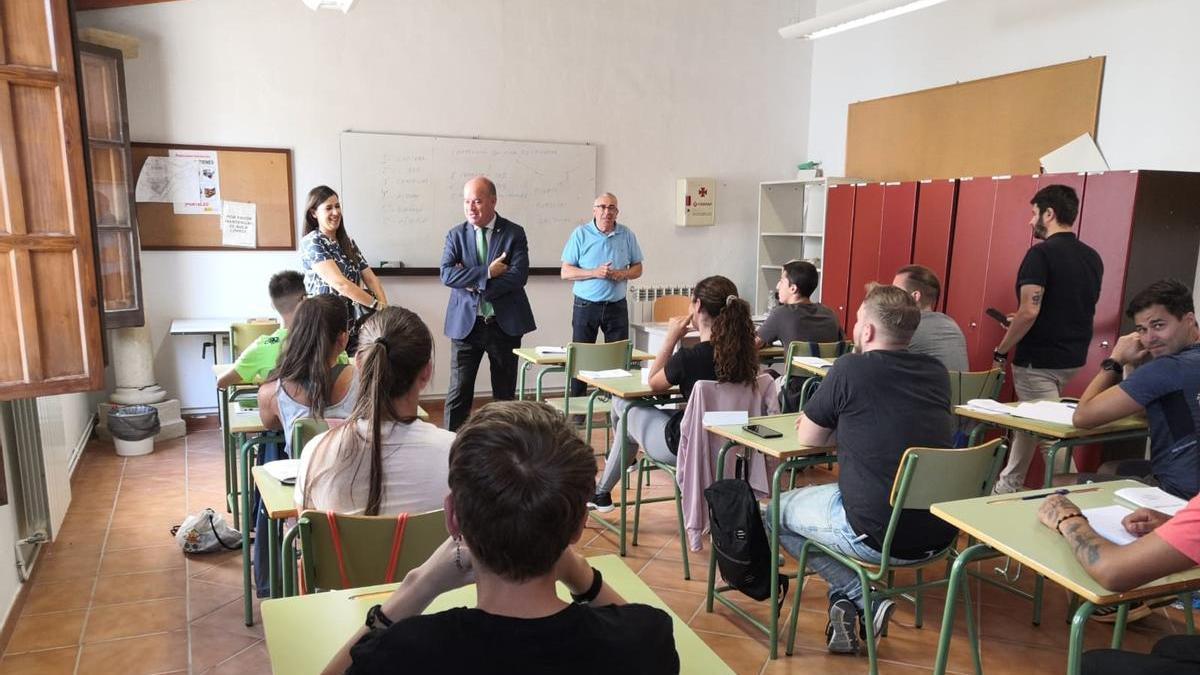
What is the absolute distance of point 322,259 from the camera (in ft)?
13.8

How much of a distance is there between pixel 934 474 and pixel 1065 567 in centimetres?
62

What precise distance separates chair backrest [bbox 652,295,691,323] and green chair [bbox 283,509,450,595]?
17.7 ft

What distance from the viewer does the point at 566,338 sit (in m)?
6.81

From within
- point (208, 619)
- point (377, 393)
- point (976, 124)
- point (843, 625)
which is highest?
point (976, 124)

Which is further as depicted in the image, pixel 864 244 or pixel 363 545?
pixel 864 244

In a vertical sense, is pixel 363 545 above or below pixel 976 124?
below

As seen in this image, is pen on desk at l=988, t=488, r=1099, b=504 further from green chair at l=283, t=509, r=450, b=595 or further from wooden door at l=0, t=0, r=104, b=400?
wooden door at l=0, t=0, r=104, b=400

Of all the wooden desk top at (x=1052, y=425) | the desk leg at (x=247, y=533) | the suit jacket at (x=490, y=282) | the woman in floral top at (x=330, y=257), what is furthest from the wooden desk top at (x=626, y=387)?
the desk leg at (x=247, y=533)

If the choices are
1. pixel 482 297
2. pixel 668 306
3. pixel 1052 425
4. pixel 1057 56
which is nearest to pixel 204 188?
pixel 482 297

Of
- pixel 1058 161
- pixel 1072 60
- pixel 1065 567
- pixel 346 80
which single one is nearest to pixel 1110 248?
pixel 1058 161

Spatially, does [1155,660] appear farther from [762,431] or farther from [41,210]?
[41,210]

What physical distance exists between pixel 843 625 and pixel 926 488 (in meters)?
0.66

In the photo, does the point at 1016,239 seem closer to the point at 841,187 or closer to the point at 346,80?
the point at 841,187

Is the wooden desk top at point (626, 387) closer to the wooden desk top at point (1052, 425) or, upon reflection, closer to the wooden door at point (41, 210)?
the wooden desk top at point (1052, 425)
